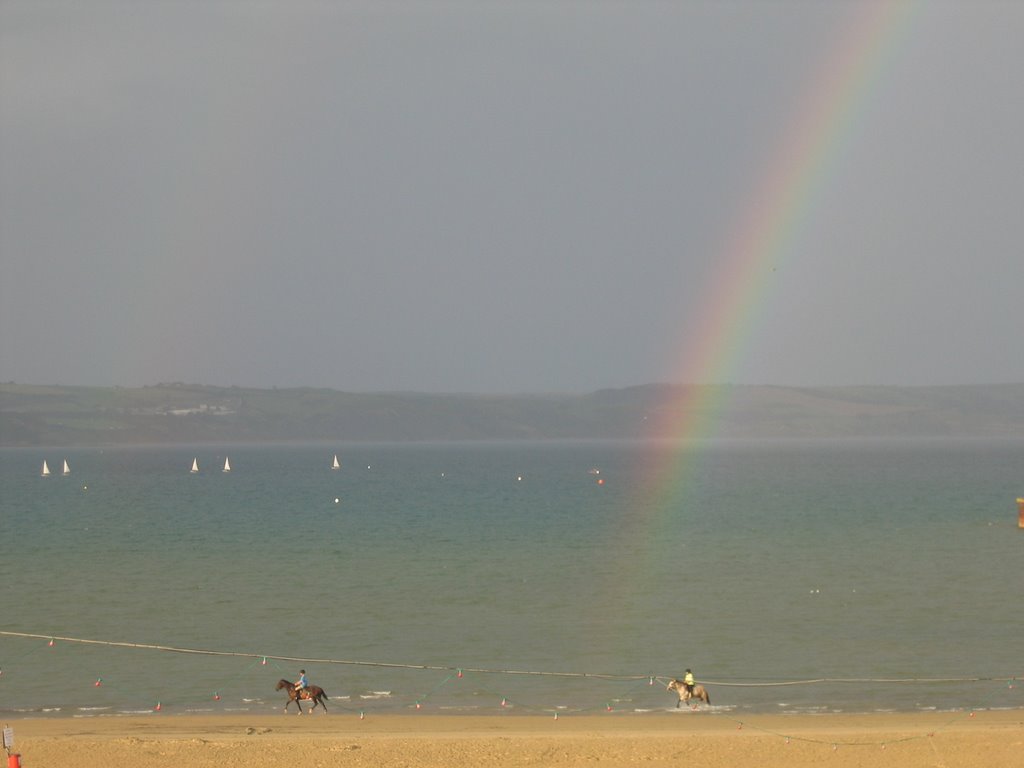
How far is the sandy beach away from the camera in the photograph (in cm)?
2442

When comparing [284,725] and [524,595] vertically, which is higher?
[524,595]

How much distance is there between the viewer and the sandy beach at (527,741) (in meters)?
24.4

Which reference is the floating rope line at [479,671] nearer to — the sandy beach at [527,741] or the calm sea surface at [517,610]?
A: the calm sea surface at [517,610]

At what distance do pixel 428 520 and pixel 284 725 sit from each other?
7184 centimetres

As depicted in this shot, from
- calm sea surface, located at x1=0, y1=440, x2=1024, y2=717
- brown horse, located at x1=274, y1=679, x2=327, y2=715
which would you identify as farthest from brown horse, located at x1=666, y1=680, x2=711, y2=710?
brown horse, located at x1=274, y1=679, x2=327, y2=715

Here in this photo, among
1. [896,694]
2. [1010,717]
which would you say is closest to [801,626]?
[896,694]

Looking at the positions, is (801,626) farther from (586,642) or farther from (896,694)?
(896,694)

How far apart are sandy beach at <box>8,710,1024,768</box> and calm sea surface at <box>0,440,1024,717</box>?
163 centimetres

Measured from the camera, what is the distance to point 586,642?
41.4 meters

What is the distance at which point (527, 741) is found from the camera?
86.3 ft

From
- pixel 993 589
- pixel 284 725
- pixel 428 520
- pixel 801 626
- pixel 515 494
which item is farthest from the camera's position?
pixel 515 494

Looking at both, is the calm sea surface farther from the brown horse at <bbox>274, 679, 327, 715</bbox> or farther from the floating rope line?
the brown horse at <bbox>274, 679, 327, 715</bbox>

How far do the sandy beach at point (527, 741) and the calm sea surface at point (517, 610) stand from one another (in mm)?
1627

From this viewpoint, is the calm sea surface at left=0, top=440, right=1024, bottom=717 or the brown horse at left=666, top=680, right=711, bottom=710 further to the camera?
the calm sea surface at left=0, top=440, right=1024, bottom=717
